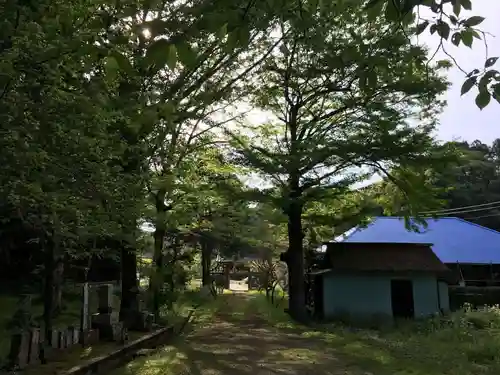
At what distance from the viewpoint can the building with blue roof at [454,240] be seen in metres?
22.5

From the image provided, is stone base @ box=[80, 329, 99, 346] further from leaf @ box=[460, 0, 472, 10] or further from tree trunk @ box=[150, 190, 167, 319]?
leaf @ box=[460, 0, 472, 10]

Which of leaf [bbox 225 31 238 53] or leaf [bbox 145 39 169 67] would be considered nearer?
leaf [bbox 145 39 169 67]

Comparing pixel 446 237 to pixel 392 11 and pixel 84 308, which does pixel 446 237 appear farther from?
pixel 392 11

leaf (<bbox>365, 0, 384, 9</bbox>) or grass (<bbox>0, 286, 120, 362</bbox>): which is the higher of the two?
leaf (<bbox>365, 0, 384, 9</bbox>)

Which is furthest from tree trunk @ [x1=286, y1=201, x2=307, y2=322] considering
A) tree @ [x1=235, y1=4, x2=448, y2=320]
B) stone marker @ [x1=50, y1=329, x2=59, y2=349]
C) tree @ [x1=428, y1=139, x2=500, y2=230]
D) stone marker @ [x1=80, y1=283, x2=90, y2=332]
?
tree @ [x1=428, y1=139, x2=500, y2=230]

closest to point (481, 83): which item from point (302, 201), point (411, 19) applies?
point (411, 19)

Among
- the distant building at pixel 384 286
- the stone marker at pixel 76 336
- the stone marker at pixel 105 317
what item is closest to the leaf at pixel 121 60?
the stone marker at pixel 76 336

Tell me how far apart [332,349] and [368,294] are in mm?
8855

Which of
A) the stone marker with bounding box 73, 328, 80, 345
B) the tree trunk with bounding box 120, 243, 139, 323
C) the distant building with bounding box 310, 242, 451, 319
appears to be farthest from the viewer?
the distant building with bounding box 310, 242, 451, 319

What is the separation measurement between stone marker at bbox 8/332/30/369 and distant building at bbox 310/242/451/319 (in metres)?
14.5

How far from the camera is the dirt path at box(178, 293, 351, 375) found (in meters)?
9.13

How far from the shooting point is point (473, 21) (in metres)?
2.31

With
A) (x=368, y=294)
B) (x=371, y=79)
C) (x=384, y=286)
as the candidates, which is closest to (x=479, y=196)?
(x=384, y=286)

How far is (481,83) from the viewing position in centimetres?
231
